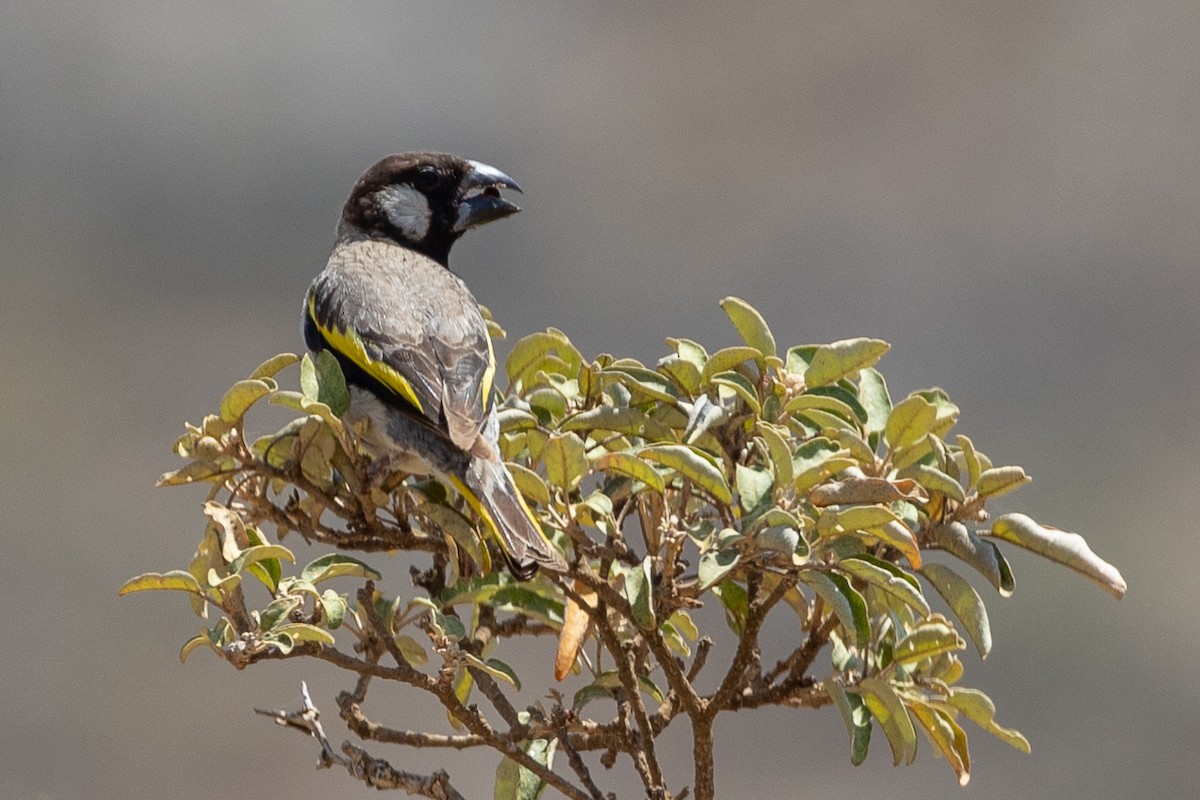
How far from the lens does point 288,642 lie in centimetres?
163

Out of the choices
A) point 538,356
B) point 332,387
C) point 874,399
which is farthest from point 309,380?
point 874,399

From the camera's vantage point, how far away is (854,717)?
1697 millimetres

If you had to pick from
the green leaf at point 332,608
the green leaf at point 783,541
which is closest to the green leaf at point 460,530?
the green leaf at point 332,608

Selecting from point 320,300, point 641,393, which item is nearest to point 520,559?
point 641,393

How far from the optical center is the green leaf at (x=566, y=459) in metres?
1.64

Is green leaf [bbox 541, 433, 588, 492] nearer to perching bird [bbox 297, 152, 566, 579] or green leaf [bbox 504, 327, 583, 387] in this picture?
perching bird [bbox 297, 152, 566, 579]

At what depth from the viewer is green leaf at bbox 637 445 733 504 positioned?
162cm

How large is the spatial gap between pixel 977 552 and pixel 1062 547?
0.10 metres

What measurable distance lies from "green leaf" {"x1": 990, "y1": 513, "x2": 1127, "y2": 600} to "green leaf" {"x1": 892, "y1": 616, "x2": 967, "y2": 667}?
5.5 inches

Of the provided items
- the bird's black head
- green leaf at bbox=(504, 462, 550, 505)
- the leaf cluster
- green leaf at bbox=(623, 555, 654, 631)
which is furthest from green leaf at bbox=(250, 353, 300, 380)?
the bird's black head

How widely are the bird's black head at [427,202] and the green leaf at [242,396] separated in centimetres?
155

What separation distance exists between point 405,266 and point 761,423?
55.7 inches

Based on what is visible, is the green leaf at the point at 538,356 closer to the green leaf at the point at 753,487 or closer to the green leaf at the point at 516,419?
the green leaf at the point at 516,419

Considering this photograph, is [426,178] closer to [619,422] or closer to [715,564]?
[619,422]
